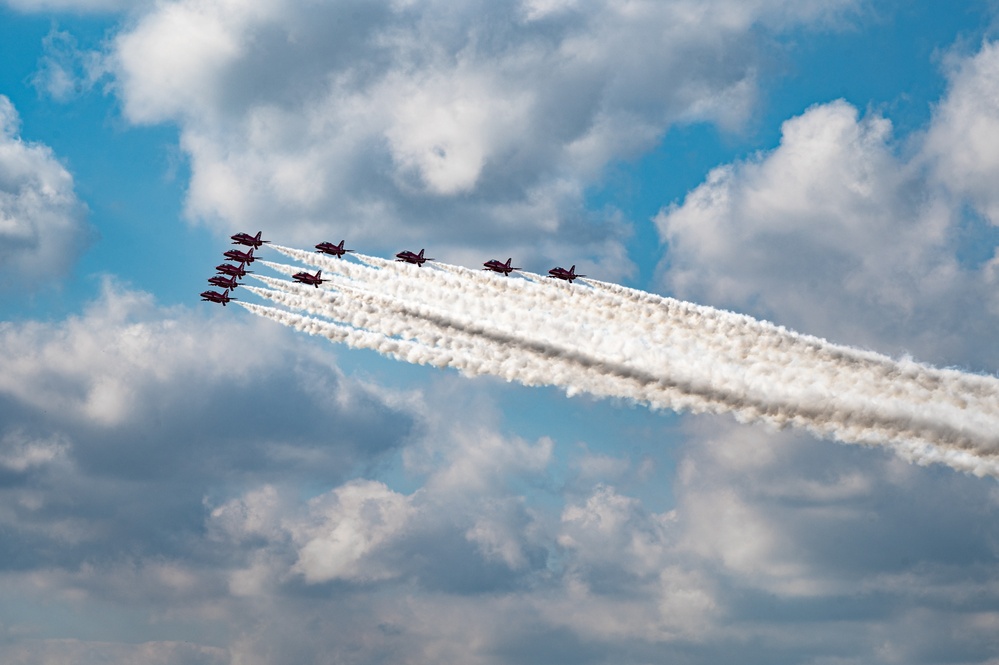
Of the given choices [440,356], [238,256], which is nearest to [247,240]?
[238,256]

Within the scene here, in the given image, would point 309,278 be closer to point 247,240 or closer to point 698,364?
point 247,240

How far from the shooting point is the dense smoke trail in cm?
10856

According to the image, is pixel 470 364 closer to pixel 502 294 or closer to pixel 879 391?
pixel 502 294

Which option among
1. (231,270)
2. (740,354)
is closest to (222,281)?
(231,270)

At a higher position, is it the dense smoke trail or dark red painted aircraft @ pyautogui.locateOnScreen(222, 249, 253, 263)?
dark red painted aircraft @ pyautogui.locateOnScreen(222, 249, 253, 263)

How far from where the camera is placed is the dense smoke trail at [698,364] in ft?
356

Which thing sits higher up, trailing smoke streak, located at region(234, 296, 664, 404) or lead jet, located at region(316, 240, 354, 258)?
lead jet, located at region(316, 240, 354, 258)

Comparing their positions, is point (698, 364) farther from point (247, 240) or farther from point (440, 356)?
point (247, 240)

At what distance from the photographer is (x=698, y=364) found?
11544cm

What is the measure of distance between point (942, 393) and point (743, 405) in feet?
50.9

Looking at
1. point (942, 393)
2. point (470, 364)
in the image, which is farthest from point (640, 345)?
point (942, 393)

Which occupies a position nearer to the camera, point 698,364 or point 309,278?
point 698,364

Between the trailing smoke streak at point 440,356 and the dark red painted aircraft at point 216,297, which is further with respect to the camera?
the dark red painted aircraft at point 216,297

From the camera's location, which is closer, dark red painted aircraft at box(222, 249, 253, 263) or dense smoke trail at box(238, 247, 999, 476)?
dense smoke trail at box(238, 247, 999, 476)
